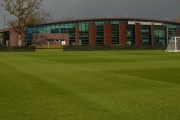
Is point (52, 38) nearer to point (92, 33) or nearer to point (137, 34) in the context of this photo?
point (92, 33)

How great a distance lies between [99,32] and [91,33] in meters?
3.00

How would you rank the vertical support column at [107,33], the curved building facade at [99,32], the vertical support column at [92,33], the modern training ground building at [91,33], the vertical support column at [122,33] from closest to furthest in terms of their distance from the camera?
the modern training ground building at [91,33] → the vertical support column at [92,33] → the curved building facade at [99,32] → the vertical support column at [107,33] → the vertical support column at [122,33]

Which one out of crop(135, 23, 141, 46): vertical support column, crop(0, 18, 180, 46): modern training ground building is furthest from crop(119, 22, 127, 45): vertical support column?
crop(135, 23, 141, 46): vertical support column

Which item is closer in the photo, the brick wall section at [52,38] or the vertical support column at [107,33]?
the brick wall section at [52,38]

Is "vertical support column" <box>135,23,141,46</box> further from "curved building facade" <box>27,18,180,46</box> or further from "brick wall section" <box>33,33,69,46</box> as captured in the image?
"brick wall section" <box>33,33,69,46</box>

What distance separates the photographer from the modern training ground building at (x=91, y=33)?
84.4 meters

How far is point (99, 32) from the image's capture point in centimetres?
8712

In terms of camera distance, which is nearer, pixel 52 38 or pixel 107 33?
pixel 52 38

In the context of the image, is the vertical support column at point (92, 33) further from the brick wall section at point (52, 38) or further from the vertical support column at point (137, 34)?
the vertical support column at point (137, 34)

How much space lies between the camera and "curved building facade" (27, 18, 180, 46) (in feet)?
282

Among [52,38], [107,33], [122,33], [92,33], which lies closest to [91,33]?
[92,33]

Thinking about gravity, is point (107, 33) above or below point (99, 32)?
below

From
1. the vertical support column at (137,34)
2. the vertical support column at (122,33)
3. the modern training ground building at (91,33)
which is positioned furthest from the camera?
the vertical support column at (137,34)

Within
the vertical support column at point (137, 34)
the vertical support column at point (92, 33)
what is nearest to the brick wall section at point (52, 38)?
the vertical support column at point (92, 33)
